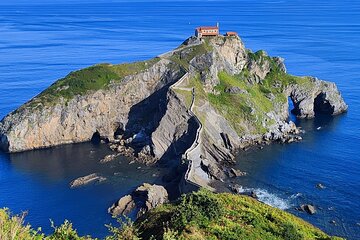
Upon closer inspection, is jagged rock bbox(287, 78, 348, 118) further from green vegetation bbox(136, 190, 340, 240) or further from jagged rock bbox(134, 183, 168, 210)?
Result: green vegetation bbox(136, 190, 340, 240)

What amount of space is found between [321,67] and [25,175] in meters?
119

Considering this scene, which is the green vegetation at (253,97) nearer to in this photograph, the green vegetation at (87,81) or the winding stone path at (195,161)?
the winding stone path at (195,161)

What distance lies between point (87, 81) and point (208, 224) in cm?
8441

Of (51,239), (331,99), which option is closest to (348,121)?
(331,99)

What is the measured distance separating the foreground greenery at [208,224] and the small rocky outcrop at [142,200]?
33096mm

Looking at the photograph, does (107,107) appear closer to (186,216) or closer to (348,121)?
(348,121)

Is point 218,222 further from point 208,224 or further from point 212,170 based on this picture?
point 212,170

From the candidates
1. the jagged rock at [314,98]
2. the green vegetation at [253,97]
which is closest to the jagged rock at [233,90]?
the green vegetation at [253,97]

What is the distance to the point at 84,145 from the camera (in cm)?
10831

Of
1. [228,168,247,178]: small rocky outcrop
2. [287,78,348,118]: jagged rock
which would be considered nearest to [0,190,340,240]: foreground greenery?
[228,168,247,178]: small rocky outcrop

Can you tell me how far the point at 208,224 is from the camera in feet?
119

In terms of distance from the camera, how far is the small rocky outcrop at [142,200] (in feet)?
245

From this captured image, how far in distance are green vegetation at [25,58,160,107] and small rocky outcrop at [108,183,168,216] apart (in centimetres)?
4200

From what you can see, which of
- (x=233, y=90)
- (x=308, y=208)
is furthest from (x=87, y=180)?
(x=233, y=90)
